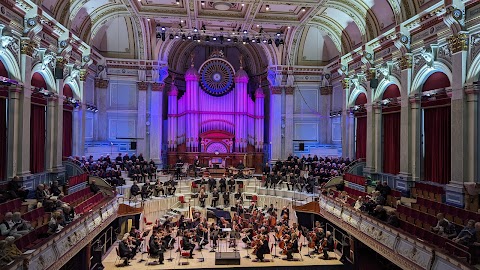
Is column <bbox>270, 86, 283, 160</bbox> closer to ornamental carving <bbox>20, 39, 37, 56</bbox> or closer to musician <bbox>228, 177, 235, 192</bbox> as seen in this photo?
musician <bbox>228, 177, 235, 192</bbox>

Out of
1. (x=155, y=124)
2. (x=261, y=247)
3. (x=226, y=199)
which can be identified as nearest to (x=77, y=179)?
(x=226, y=199)

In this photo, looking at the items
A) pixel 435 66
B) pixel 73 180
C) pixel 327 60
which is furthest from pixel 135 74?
pixel 435 66

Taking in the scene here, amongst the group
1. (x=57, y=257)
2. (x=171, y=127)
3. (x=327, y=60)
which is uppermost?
(x=327, y=60)

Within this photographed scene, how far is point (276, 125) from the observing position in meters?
21.6

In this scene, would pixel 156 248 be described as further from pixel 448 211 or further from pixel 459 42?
pixel 459 42

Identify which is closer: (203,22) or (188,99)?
(203,22)

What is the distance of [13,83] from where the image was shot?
10.9 meters

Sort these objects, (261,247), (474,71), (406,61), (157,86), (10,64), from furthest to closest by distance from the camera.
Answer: (157,86) < (406,61) < (261,247) < (10,64) < (474,71)

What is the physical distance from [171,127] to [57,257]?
44.8 ft

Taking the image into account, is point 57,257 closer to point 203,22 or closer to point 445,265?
point 445,265

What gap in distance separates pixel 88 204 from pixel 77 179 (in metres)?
2.21

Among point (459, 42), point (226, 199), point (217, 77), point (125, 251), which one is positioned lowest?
point (125, 251)

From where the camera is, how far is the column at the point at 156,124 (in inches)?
808

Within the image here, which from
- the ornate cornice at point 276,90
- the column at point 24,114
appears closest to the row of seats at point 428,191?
the ornate cornice at point 276,90
